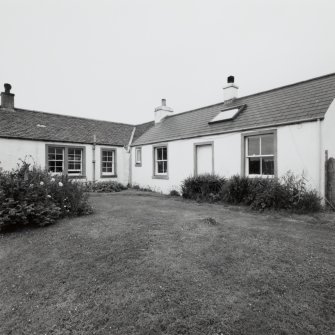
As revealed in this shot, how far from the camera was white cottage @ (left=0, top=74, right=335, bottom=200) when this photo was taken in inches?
360

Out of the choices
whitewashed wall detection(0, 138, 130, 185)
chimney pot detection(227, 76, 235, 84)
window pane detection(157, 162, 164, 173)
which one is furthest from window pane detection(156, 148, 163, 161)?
chimney pot detection(227, 76, 235, 84)

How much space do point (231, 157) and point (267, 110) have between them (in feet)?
8.81

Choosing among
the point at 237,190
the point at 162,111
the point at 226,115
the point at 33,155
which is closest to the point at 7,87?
the point at 33,155

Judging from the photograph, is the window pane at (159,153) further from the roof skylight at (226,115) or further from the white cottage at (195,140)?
the roof skylight at (226,115)

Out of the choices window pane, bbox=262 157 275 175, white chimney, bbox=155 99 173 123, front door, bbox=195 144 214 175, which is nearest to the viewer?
window pane, bbox=262 157 275 175

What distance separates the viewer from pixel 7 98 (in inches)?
653

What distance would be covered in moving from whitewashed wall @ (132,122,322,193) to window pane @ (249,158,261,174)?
494 millimetres

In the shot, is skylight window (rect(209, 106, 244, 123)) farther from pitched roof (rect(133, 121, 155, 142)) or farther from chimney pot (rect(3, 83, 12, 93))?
chimney pot (rect(3, 83, 12, 93))

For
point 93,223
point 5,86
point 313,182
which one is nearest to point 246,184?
point 313,182

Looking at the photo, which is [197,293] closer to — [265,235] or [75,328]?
[75,328]

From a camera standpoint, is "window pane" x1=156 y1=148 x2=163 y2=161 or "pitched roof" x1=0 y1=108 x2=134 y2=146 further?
"window pane" x1=156 y1=148 x2=163 y2=161

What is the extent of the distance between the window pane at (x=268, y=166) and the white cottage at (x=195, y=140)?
0.04m

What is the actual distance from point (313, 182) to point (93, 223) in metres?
7.57


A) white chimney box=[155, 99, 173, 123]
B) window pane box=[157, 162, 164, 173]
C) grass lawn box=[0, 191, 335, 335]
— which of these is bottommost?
grass lawn box=[0, 191, 335, 335]
